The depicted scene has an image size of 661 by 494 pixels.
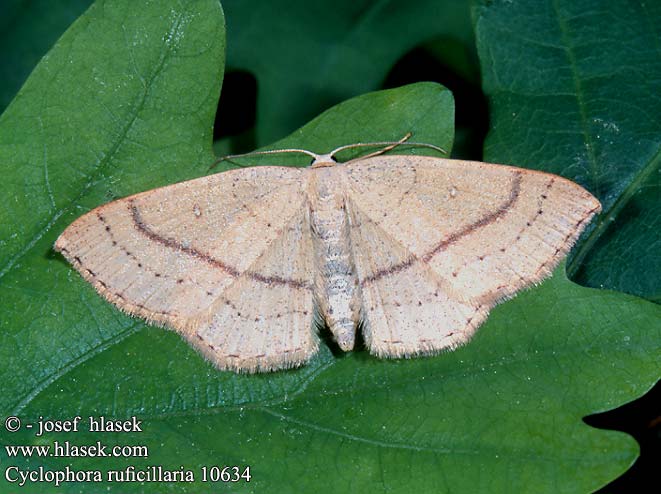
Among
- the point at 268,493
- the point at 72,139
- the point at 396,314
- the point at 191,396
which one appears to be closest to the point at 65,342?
the point at 191,396

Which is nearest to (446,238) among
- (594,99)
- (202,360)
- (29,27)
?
(594,99)

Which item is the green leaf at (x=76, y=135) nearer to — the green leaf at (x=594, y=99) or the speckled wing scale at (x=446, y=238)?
the speckled wing scale at (x=446, y=238)

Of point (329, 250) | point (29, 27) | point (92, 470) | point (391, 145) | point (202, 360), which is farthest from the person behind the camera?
point (29, 27)

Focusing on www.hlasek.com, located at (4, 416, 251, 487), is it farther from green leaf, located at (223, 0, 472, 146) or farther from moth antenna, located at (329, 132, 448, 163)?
green leaf, located at (223, 0, 472, 146)

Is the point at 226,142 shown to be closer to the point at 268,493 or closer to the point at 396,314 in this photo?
the point at 396,314

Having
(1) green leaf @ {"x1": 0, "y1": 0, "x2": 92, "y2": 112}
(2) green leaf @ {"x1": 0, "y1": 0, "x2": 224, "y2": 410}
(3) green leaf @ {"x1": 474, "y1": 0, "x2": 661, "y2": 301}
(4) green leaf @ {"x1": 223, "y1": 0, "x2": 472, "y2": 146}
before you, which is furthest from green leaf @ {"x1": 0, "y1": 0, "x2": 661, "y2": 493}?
(1) green leaf @ {"x1": 0, "y1": 0, "x2": 92, "y2": 112}

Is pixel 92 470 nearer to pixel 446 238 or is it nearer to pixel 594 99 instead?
pixel 446 238
